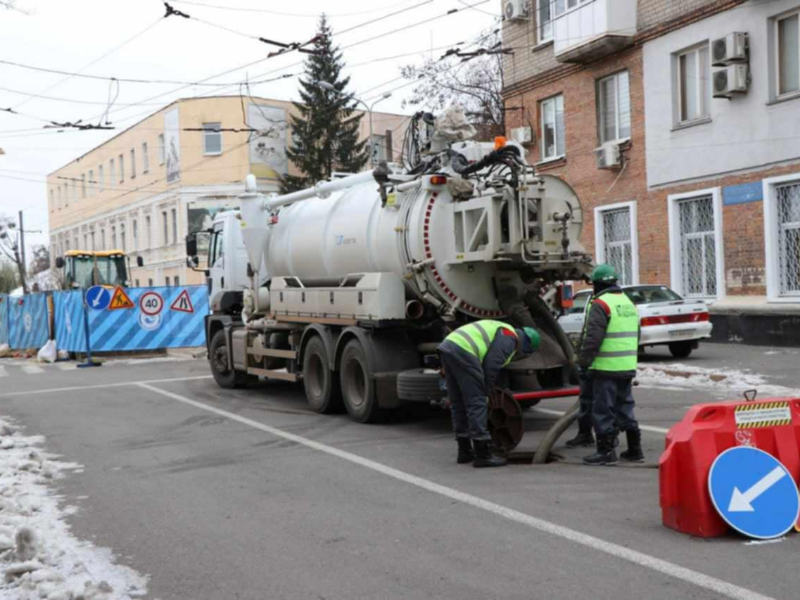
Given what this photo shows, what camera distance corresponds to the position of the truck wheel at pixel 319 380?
38.6ft

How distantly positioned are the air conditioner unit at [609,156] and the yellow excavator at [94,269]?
16.4 m

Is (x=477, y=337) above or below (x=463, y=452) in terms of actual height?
above

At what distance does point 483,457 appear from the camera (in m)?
8.10

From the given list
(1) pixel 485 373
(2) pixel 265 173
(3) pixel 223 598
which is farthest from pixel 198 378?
(2) pixel 265 173

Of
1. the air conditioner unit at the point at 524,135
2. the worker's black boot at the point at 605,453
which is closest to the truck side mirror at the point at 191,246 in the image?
the worker's black boot at the point at 605,453

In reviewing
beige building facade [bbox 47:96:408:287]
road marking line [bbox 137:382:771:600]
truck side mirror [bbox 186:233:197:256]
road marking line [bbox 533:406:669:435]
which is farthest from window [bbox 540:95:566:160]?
road marking line [bbox 137:382:771:600]

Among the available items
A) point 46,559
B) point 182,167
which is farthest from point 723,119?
point 182,167

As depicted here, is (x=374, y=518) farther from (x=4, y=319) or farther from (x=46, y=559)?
(x=4, y=319)

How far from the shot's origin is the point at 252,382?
1664 centimetres

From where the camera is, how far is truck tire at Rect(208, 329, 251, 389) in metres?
15.8

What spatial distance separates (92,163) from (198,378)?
44614mm

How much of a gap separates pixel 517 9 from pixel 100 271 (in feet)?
52.2

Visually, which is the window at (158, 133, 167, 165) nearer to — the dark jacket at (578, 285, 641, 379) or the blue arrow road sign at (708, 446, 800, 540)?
the dark jacket at (578, 285, 641, 379)

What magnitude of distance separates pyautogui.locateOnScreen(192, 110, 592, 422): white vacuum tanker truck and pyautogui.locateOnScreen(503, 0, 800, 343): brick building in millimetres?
9801
